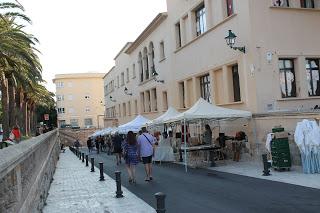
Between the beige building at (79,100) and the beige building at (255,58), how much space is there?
7722 cm

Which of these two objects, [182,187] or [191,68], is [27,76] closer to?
[191,68]

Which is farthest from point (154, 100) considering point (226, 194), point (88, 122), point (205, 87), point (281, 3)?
point (88, 122)

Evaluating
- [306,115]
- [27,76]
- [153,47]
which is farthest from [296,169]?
[153,47]

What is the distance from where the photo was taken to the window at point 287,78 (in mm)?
19906

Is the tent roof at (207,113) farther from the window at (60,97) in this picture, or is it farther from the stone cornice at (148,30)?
the window at (60,97)

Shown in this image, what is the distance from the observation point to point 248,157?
63.8ft

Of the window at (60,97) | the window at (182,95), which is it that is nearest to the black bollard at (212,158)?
the window at (182,95)

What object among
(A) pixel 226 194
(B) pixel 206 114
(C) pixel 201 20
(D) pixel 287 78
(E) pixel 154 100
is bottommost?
(A) pixel 226 194

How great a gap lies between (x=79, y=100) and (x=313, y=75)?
87.4 m

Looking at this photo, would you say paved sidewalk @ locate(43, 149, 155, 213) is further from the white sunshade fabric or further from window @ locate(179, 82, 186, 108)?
window @ locate(179, 82, 186, 108)

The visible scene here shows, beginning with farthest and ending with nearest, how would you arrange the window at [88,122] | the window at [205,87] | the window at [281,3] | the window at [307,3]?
the window at [88,122], the window at [205,87], the window at [307,3], the window at [281,3]

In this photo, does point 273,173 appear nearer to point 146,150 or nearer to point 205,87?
point 146,150

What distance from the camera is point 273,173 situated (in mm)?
14398

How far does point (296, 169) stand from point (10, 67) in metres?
18.3
